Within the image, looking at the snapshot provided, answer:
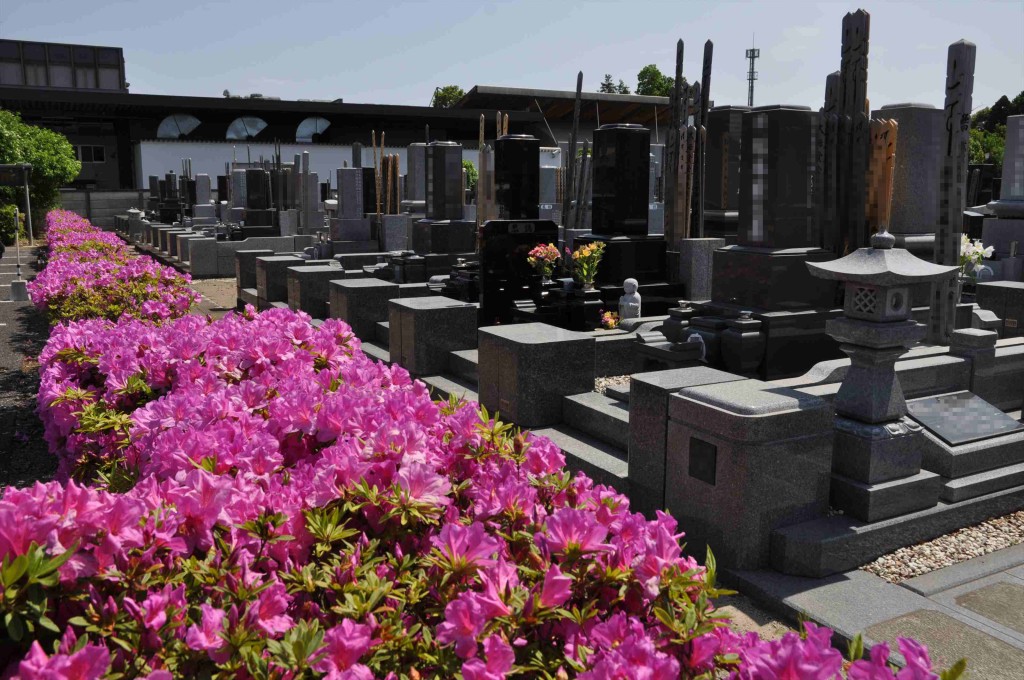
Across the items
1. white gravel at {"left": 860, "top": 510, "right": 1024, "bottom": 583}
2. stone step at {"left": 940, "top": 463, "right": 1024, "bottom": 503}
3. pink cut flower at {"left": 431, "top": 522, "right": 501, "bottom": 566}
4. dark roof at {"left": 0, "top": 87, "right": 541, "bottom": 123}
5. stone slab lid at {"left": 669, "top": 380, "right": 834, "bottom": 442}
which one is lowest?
white gravel at {"left": 860, "top": 510, "right": 1024, "bottom": 583}

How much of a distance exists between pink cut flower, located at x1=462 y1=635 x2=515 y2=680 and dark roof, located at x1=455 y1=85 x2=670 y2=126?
5137 centimetres

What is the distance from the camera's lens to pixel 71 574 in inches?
69.1

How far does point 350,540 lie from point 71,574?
2.35ft

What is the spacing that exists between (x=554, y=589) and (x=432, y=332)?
776 centimetres

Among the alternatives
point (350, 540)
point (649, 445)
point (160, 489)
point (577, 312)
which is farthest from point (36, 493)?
point (577, 312)

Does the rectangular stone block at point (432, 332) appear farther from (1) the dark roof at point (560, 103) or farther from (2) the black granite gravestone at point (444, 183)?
(1) the dark roof at point (560, 103)

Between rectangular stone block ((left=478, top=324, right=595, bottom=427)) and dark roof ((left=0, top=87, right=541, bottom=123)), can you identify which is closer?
rectangular stone block ((left=478, top=324, right=595, bottom=427))

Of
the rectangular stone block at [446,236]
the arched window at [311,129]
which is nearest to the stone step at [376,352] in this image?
the rectangular stone block at [446,236]

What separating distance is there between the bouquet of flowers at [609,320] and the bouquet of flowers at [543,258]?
110cm

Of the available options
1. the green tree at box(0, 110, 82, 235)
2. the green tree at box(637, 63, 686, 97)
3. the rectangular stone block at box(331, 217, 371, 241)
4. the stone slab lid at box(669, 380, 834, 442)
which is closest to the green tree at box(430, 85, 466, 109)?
the green tree at box(637, 63, 686, 97)

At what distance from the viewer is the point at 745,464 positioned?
192 inches

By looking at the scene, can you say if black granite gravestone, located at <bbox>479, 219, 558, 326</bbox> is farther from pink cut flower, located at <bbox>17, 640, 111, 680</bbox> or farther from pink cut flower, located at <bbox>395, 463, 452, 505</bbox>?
pink cut flower, located at <bbox>17, 640, 111, 680</bbox>

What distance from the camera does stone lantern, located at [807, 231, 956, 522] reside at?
541 centimetres

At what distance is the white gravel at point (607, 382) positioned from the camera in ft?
27.6
